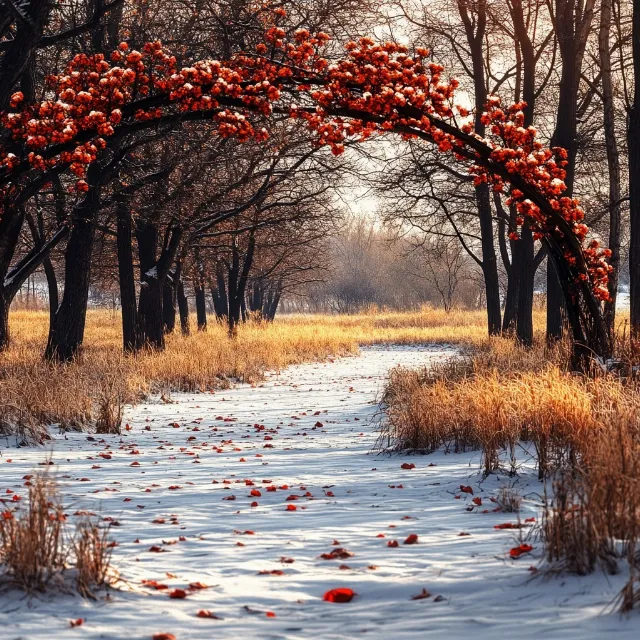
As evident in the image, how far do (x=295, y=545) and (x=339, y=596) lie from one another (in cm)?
109

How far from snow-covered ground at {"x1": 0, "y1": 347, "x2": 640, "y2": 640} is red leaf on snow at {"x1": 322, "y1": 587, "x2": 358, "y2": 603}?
58mm

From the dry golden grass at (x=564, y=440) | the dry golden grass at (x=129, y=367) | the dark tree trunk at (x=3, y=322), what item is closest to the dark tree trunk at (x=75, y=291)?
the dry golden grass at (x=129, y=367)

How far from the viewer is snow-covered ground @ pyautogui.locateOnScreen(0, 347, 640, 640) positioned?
137 inches

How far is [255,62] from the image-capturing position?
9.77 meters

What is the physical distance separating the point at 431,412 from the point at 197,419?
4021mm

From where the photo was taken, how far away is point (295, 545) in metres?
4.87

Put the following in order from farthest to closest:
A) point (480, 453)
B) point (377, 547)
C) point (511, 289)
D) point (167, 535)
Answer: point (511, 289) → point (480, 453) → point (167, 535) → point (377, 547)

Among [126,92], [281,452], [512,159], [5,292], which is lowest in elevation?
[281,452]

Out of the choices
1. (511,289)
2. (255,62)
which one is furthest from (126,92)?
(511,289)

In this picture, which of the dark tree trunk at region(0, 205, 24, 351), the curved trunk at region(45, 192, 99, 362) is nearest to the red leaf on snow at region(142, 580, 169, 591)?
the dark tree trunk at region(0, 205, 24, 351)

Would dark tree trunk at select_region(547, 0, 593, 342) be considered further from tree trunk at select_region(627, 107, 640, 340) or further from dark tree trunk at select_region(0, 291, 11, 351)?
dark tree trunk at select_region(0, 291, 11, 351)

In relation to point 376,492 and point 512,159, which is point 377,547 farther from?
point 512,159

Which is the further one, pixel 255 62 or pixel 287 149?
pixel 287 149

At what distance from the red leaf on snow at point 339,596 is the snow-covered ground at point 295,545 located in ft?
0.19
